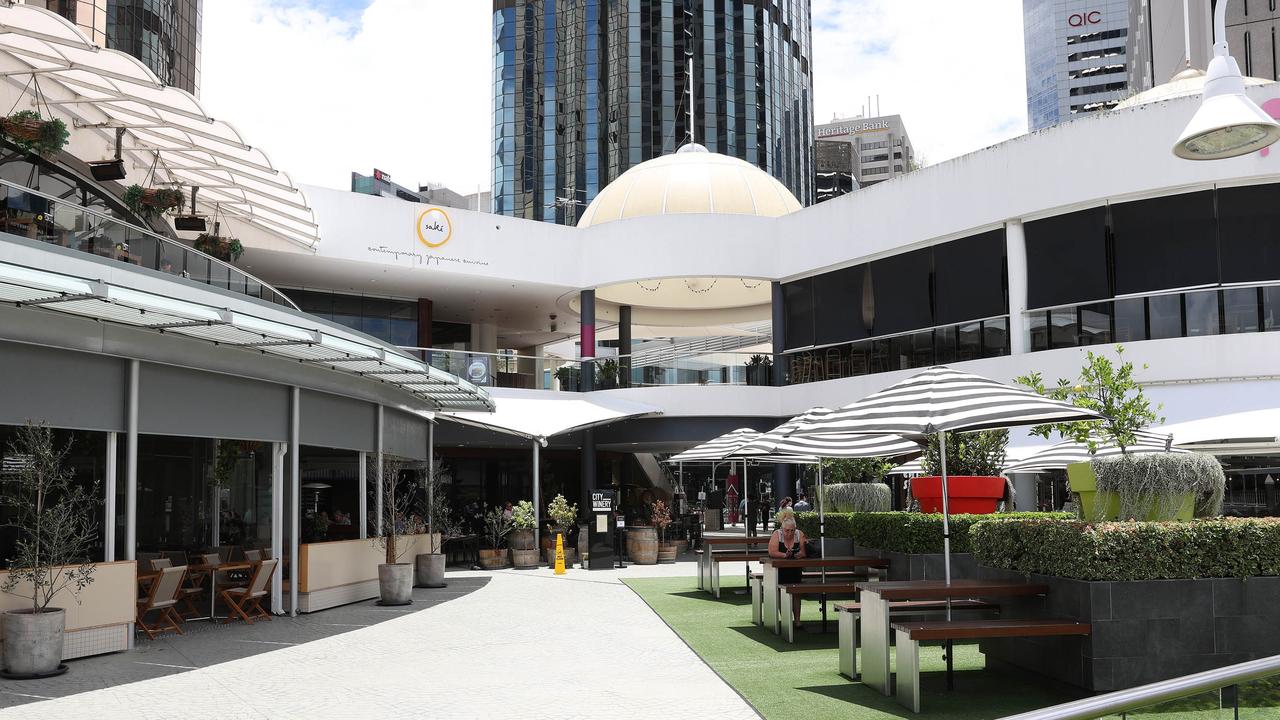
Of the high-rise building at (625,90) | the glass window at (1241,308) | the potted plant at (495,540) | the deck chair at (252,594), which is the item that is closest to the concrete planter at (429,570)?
the deck chair at (252,594)

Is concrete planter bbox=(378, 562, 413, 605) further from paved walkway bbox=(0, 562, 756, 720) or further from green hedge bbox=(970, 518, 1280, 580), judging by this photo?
green hedge bbox=(970, 518, 1280, 580)

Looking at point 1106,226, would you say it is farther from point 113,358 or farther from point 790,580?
point 113,358

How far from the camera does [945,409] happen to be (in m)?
8.95

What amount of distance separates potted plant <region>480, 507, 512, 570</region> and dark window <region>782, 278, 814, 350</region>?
8.79 m

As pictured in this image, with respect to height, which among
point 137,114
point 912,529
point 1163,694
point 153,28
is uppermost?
point 153,28

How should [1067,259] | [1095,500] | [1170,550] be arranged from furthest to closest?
[1067,259]
[1095,500]
[1170,550]

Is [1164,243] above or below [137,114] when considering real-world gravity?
below

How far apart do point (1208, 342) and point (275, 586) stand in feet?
49.6

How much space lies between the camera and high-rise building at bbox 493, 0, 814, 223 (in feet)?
290

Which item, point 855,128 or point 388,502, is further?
point 855,128

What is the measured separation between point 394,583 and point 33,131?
740cm

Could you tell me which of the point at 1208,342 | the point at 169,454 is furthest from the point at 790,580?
the point at 169,454

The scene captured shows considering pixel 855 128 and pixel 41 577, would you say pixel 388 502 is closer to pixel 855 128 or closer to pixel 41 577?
pixel 41 577

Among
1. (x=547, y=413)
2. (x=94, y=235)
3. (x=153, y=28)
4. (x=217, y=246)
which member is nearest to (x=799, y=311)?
(x=547, y=413)
